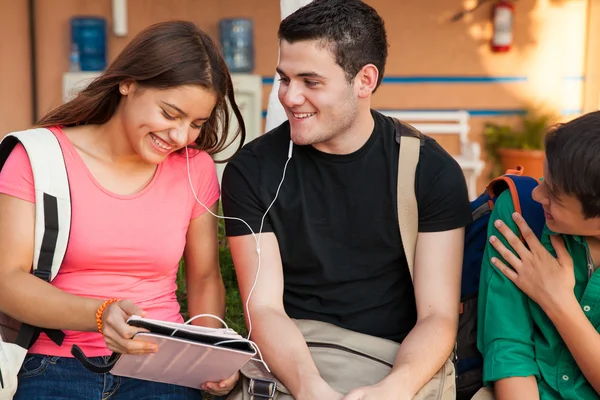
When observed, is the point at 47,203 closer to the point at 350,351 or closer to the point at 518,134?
the point at 350,351

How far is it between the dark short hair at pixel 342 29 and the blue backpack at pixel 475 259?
0.66 meters

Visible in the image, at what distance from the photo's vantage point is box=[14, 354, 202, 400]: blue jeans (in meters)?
2.79

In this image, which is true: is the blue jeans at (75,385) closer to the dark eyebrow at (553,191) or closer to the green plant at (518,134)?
the dark eyebrow at (553,191)

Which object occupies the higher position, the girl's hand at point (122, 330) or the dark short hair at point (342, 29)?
the dark short hair at point (342, 29)

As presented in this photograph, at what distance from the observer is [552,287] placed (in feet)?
9.14

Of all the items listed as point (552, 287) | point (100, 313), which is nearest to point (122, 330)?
point (100, 313)

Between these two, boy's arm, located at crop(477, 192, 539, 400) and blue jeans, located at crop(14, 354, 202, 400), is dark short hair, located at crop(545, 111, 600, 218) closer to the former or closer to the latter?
boy's arm, located at crop(477, 192, 539, 400)

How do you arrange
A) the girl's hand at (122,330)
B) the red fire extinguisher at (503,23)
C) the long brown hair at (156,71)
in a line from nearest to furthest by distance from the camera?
the girl's hand at (122,330)
the long brown hair at (156,71)
the red fire extinguisher at (503,23)

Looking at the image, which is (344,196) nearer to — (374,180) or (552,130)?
(374,180)

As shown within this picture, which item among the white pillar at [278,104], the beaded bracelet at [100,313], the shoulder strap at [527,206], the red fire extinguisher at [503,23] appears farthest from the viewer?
the red fire extinguisher at [503,23]

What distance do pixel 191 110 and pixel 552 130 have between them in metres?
1.18

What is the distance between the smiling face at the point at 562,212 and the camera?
266cm

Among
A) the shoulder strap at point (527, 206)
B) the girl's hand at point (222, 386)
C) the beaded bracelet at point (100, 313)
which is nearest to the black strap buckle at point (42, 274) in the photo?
the beaded bracelet at point (100, 313)

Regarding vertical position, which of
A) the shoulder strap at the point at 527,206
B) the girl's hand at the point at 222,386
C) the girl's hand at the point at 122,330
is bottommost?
the girl's hand at the point at 222,386
